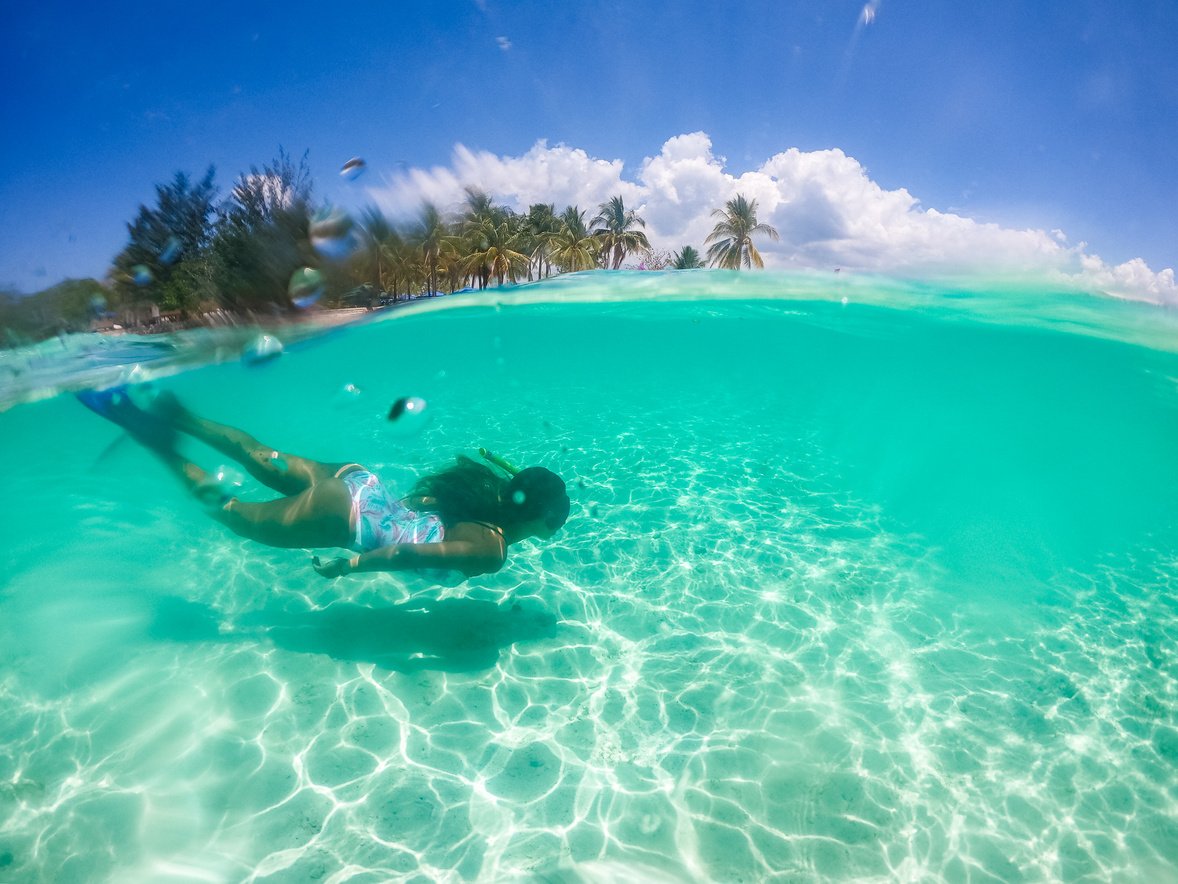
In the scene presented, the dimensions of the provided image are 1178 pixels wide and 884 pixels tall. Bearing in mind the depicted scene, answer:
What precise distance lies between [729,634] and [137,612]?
704 cm

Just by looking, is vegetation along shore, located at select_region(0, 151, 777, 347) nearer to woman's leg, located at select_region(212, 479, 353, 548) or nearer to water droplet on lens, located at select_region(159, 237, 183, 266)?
water droplet on lens, located at select_region(159, 237, 183, 266)

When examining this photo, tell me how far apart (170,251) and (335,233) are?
11.0 metres

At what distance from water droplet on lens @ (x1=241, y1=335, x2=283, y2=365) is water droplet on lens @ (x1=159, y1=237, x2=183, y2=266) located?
5.72 m

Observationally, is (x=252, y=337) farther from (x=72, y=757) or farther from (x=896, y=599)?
→ (x=896, y=599)

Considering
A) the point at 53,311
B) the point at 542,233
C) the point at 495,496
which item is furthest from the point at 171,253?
the point at 542,233

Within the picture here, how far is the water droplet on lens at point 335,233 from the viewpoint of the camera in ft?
45.2

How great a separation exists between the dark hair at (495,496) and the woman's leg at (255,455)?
1.09m

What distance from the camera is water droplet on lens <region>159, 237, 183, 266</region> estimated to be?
62.4ft

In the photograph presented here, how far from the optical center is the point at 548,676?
508 cm

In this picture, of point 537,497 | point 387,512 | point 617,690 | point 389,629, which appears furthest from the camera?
point 389,629

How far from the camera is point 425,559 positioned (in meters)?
4.20

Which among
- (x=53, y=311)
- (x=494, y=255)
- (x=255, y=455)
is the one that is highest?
(x=494, y=255)

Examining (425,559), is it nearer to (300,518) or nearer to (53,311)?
(300,518)

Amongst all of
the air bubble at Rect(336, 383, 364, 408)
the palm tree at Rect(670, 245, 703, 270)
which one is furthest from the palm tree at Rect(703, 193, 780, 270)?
the air bubble at Rect(336, 383, 364, 408)
